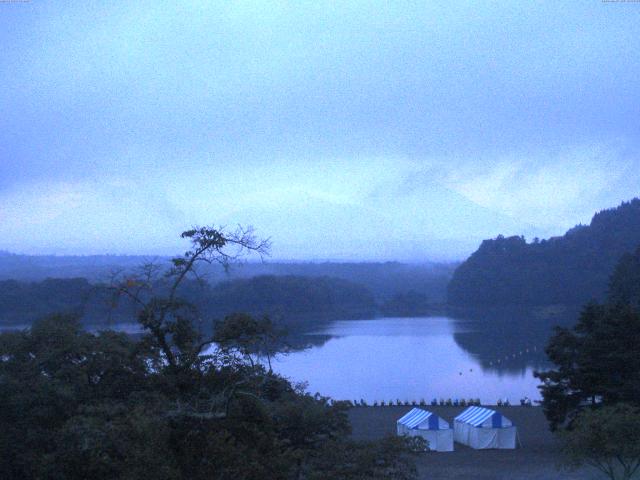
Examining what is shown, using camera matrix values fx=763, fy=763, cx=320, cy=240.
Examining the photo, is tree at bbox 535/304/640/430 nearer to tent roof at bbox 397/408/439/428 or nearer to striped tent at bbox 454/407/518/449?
striped tent at bbox 454/407/518/449

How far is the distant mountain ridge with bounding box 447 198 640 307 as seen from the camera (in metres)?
53.7

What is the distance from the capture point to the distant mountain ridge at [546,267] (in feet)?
176

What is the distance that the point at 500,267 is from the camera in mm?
57906

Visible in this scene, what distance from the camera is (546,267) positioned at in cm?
5625

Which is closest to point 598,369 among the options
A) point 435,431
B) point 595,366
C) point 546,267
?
point 595,366

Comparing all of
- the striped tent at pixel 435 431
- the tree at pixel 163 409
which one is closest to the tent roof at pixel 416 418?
the striped tent at pixel 435 431

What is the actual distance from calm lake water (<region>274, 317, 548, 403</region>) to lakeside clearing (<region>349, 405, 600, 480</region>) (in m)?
1.76

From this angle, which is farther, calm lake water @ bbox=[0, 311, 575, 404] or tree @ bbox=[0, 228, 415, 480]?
calm lake water @ bbox=[0, 311, 575, 404]

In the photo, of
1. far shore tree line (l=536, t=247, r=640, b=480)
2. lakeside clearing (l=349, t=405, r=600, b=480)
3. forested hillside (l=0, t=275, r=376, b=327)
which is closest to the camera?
lakeside clearing (l=349, t=405, r=600, b=480)

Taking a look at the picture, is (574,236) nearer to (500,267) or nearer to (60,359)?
(500,267)

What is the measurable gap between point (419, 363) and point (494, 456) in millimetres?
13935

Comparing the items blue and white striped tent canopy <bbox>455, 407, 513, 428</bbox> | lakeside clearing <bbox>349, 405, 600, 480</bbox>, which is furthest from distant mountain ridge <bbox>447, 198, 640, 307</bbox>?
blue and white striped tent canopy <bbox>455, 407, 513, 428</bbox>

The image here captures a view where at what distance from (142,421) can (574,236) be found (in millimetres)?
60102

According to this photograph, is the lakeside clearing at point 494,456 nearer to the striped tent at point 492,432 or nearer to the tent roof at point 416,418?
the striped tent at point 492,432
